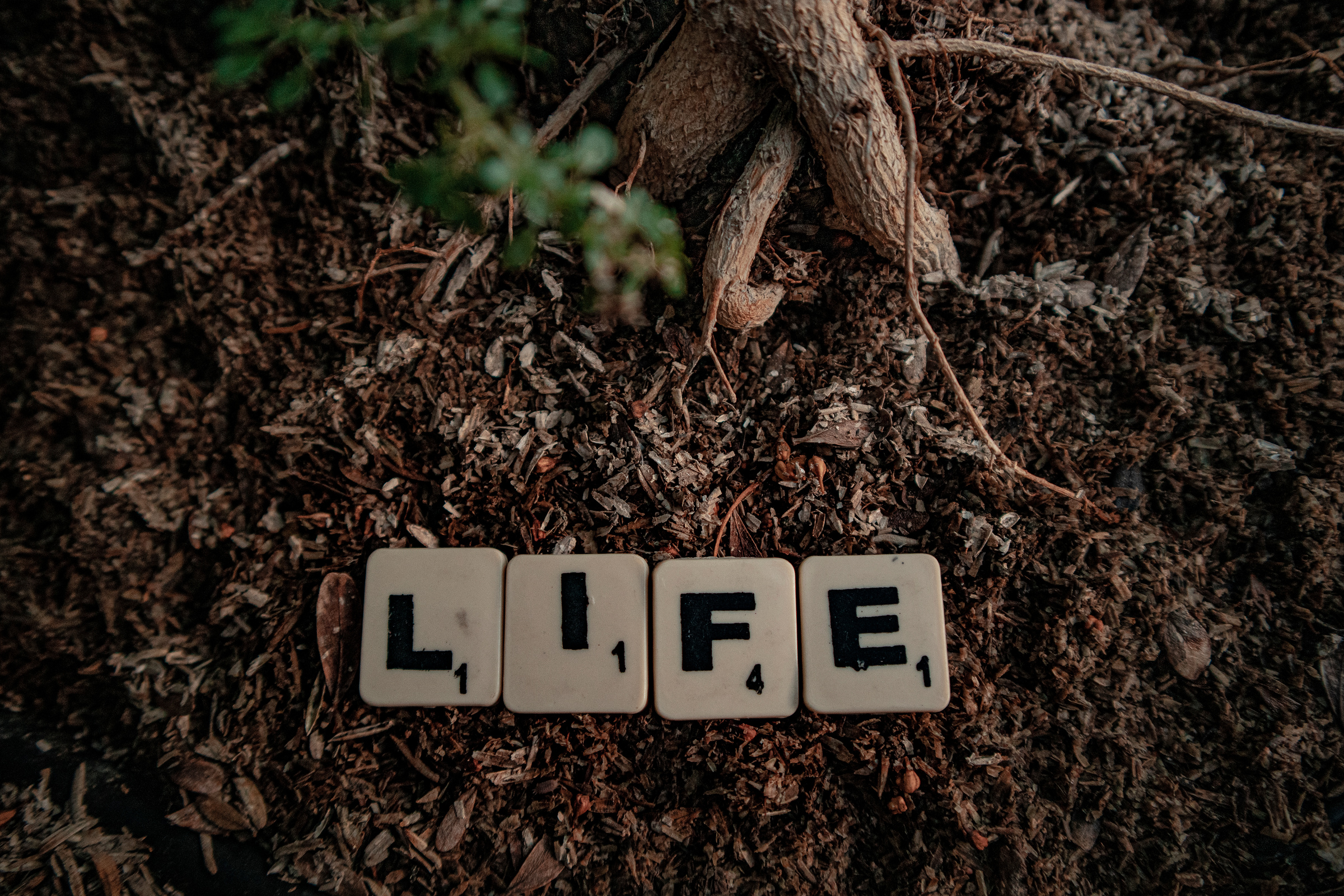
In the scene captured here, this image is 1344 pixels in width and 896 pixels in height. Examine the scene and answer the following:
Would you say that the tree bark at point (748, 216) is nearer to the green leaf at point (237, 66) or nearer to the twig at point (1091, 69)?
the twig at point (1091, 69)

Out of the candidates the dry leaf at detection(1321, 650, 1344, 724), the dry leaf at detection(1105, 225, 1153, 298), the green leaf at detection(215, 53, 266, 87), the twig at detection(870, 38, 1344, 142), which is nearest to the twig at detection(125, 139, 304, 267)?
the green leaf at detection(215, 53, 266, 87)

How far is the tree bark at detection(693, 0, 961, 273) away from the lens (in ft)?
4.55

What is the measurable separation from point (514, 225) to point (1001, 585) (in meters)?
1.37

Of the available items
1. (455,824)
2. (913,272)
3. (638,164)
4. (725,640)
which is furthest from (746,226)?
(455,824)

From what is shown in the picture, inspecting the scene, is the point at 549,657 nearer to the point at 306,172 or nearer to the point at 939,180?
the point at 306,172

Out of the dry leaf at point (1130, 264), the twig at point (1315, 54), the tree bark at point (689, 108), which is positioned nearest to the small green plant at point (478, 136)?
the tree bark at point (689, 108)

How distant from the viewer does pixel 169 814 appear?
158 cm

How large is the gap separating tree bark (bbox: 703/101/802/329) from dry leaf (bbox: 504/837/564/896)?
121 centimetres

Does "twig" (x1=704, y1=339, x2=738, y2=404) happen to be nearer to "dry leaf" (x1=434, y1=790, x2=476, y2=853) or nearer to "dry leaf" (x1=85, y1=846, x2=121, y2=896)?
"dry leaf" (x1=434, y1=790, x2=476, y2=853)

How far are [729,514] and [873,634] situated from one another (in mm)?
396

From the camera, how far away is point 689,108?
5.09 ft

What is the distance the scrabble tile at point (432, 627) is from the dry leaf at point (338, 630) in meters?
0.06

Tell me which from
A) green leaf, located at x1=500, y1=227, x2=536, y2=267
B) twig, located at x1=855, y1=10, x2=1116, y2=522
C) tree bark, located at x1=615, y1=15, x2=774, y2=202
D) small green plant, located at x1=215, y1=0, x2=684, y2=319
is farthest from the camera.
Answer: tree bark, located at x1=615, y1=15, x2=774, y2=202

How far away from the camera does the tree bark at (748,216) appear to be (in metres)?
1.56
